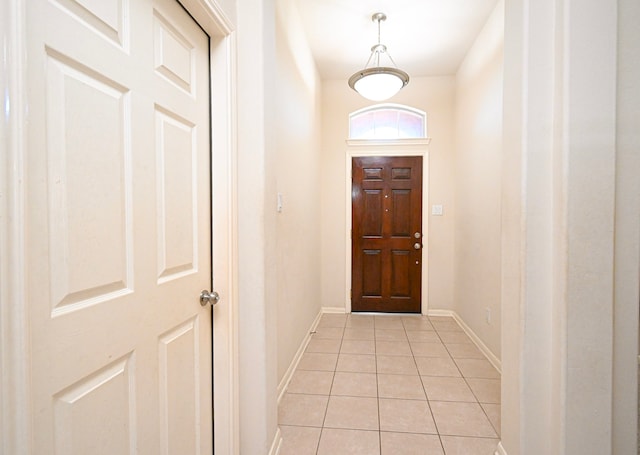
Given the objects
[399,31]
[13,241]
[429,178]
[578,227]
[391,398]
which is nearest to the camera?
[13,241]

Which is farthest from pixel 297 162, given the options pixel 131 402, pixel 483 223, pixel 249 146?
pixel 131 402

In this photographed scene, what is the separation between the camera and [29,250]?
64cm

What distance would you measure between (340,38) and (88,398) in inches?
134

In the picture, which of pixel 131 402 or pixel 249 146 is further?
pixel 249 146

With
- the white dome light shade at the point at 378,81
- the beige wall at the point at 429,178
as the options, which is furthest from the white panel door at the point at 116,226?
the beige wall at the point at 429,178

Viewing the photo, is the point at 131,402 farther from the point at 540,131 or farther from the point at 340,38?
the point at 340,38

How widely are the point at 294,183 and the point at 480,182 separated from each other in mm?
1805

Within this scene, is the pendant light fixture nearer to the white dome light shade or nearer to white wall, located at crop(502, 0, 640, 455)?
the white dome light shade

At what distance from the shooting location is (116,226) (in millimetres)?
882

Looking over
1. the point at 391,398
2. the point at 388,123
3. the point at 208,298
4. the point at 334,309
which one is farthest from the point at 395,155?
the point at 208,298

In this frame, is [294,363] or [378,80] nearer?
[294,363]

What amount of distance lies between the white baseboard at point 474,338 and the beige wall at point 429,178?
88 millimetres

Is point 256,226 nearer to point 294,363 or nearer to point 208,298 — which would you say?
point 208,298

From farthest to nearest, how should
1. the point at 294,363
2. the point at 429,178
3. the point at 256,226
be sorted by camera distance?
1. the point at 429,178
2. the point at 294,363
3. the point at 256,226
